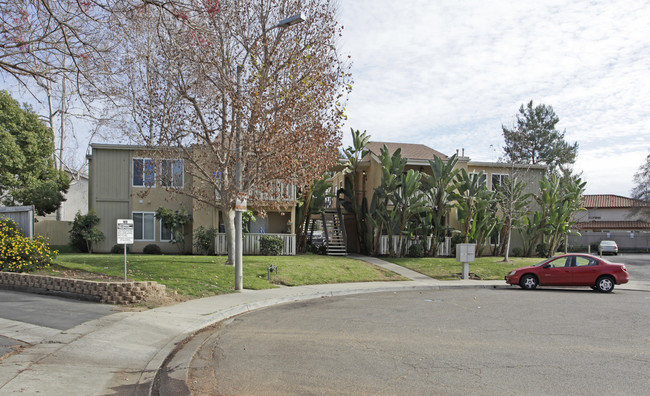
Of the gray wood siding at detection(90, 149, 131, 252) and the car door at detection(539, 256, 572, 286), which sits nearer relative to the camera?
the car door at detection(539, 256, 572, 286)

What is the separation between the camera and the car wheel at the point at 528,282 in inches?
750

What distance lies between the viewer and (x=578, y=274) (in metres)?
18.4

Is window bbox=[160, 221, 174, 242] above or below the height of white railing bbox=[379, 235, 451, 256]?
above

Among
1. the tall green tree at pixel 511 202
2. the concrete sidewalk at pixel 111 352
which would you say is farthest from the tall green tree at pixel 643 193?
the concrete sidewalk at pixel 111 352

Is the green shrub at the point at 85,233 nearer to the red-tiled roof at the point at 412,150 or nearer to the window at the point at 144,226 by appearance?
the window at the point at 144,226

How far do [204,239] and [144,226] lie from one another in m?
3.79

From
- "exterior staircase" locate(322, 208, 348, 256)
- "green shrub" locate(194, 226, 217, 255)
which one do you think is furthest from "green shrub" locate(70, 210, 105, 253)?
"exterior staircase" locate(322, 208, 348, 256)

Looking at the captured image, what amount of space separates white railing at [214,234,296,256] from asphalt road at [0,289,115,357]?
12972 mm

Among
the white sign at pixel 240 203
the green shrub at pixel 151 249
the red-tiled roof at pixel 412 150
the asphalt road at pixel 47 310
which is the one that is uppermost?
the red-tiled roof at pixel 412 150

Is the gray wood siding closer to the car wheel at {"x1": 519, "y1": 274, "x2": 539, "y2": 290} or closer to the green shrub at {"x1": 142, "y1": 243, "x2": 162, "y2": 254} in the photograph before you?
the green shrub at {"x1": 142, "y1": 243, "x2": 162, "y2": 254}

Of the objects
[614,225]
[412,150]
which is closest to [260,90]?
[412,150]

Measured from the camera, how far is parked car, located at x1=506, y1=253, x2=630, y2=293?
18.2 meters

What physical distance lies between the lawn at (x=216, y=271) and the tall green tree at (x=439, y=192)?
609 cm

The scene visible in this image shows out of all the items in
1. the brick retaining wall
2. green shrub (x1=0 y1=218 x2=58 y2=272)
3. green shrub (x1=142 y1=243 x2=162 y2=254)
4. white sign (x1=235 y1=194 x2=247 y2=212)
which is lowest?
the brick retaining wall
